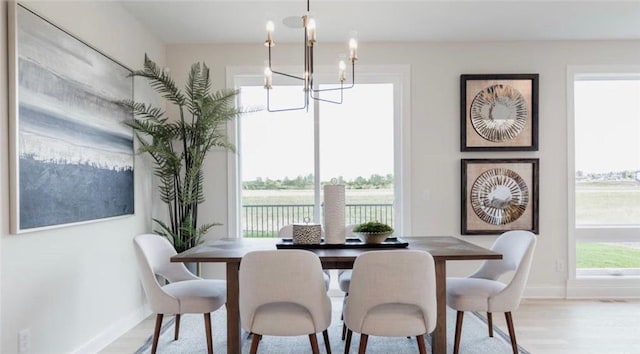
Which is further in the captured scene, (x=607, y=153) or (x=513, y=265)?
(x=607, y=153)

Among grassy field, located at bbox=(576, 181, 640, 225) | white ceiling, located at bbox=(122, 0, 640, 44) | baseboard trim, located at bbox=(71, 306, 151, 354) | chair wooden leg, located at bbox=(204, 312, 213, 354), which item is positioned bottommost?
baseboard trim, located at bbox=(71, 306, 151, 354)

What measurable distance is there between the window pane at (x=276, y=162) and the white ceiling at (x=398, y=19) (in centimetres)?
62

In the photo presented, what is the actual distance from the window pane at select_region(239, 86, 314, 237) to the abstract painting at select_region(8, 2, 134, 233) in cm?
129

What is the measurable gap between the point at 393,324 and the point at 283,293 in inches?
23.1

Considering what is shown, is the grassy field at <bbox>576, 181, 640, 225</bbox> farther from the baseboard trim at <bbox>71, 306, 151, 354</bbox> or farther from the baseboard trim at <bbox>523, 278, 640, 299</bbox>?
the baseboard trim at <bbox>71, 306, 151, 354</bbox>

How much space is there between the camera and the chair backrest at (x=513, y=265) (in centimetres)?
249

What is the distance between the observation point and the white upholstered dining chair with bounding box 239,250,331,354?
6.72ft

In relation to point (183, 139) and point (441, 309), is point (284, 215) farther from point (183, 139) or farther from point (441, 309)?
point (441, 309)

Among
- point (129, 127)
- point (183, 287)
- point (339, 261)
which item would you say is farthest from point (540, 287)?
point (129, 127)

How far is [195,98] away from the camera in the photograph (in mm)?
3480

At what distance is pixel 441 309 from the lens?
243cm

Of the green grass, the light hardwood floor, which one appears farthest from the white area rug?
the green grass

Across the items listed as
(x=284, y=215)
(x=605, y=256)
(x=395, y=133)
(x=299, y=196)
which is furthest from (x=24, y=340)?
(x=605, y=256)

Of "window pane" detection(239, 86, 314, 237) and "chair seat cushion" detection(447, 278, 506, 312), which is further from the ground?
"window pane" detection(239, 86, 314, 237)
